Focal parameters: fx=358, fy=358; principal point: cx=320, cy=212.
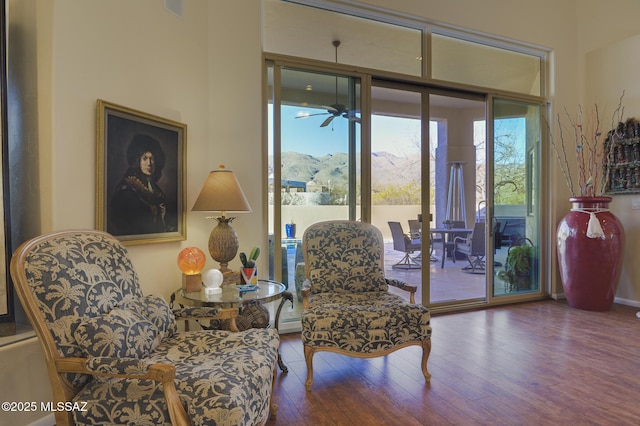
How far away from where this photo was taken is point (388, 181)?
4.46 meters

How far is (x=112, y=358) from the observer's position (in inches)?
54.7

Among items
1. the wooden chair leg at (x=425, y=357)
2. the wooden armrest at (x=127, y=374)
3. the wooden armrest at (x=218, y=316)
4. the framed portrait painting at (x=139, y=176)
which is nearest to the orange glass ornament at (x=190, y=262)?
the framed portrait painting at (x=139, y=176)

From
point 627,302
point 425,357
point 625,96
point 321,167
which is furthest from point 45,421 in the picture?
point 625,96

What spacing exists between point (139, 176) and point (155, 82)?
0.70m

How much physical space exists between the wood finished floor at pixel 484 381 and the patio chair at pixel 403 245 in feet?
4.45

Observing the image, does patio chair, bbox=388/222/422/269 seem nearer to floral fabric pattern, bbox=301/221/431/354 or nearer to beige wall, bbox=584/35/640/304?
floral fabric pattern, bbox=301/221/431/354

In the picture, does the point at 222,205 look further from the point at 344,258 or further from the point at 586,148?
the point at 586,148

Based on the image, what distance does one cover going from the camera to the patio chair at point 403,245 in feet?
15.5

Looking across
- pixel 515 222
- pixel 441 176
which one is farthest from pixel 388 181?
pixel 515 222

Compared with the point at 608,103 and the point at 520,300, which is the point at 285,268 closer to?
the point at 520,300

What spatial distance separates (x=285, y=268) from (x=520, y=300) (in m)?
3.03

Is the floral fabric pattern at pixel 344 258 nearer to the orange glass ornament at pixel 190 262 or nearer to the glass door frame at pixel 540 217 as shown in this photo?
the orange glass ornament at pixel 190 262

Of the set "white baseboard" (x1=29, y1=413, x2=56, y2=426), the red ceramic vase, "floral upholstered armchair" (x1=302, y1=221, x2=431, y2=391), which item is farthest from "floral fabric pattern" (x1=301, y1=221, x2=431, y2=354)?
the red ceramic vase

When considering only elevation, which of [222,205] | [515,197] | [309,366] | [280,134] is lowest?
[309,366]
